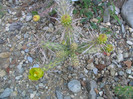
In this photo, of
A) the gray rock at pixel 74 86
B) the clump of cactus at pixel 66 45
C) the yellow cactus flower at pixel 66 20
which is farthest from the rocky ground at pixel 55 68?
the yellow cactus flower at pixel 66 20

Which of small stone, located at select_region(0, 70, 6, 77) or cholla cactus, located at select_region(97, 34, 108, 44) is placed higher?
cholla cactus, located at select_region(97, 34, 108, 44)

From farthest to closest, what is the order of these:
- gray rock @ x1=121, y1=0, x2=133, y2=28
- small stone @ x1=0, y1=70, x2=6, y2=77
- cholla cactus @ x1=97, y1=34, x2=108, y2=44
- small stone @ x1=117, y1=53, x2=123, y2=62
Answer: gray rock @ x1=121, y1=0, x2=133, y2=28 < small stone @ x1=117, y1=53, x2=123, y2=62 < small stone @ x1=0, y1=70, x2=6, y2=77 < cholla cactus @ x1=97, y1=34, x2=108, y2=44

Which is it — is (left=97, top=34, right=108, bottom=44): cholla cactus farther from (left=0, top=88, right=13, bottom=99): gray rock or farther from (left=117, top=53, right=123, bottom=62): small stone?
(left=0, top=88, right=13, bottom=99): gray rock

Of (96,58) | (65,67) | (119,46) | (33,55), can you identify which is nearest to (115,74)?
(96,58)

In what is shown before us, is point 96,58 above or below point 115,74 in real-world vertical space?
above

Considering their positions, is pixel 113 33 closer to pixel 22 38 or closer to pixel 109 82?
pixel 109 82

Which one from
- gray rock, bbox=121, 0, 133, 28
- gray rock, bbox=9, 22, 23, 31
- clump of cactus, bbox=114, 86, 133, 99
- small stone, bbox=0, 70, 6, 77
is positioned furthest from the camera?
gray rock, bbox=121, 0, 133, 28

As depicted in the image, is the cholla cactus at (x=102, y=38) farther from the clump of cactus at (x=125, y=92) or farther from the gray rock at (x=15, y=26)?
the gray rock at (x=15, y=26)

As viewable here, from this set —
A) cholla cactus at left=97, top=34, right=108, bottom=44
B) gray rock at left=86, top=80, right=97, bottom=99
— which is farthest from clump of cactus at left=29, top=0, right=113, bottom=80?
gray rock at left=86, top=80, right=97, bottom=99
